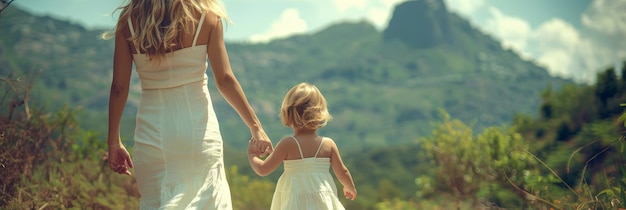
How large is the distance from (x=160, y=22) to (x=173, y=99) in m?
0.35

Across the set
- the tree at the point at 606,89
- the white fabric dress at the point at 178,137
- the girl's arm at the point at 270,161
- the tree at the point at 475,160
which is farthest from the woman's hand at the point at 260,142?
the tree at the point at 606,89

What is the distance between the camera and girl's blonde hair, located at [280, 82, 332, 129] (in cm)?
386

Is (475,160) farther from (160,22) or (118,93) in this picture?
(160,22)

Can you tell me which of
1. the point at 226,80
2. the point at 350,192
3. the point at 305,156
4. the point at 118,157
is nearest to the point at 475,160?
the point at 350,192

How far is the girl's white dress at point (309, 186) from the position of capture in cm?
391

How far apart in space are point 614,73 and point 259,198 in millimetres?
14951

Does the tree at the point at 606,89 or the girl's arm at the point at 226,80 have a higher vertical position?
the girl's arm at the point at 226,80

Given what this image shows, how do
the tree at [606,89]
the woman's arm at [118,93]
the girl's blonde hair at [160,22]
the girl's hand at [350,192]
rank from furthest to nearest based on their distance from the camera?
1. the tree at [606,89]
2. the girl's hand at [350,192]
3. the woman's arm at [118,93]
4. the girl's blonde hair at [160,22]

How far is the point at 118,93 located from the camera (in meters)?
3.27

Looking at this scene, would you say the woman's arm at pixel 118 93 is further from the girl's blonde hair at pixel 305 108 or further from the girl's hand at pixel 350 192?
the girl's hand at pixel 350 192

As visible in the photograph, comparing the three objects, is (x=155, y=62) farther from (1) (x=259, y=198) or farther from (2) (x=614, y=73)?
(1) (x=259, y=198)

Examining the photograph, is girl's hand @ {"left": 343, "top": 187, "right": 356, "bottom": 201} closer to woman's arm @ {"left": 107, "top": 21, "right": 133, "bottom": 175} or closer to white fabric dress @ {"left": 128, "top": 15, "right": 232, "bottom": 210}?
white fabric dress @ {"left": 128, "top": 15, "right": 232, "bottom": 210}

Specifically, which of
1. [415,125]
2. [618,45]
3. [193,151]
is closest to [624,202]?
[193,151]

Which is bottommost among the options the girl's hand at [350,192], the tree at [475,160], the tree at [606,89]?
the tree at [475,160]
